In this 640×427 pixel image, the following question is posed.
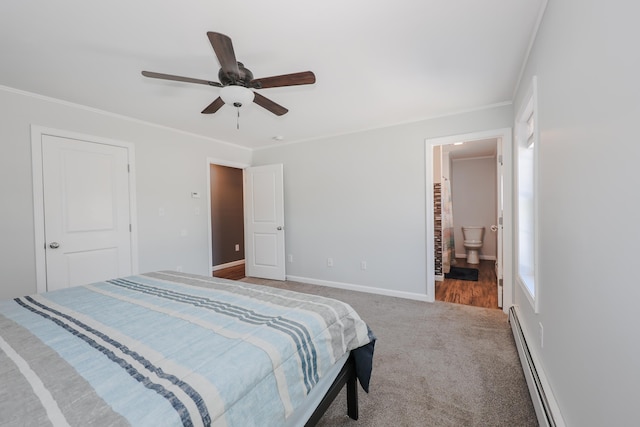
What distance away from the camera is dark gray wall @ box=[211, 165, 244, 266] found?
5.58m

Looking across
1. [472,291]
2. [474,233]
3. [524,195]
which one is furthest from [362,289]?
[474,233]

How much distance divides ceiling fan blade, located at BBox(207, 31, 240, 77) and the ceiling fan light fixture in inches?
3.3

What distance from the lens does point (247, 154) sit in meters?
4.84

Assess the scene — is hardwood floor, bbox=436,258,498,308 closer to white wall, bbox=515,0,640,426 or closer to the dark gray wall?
white wall, bbox=515,0,640,426

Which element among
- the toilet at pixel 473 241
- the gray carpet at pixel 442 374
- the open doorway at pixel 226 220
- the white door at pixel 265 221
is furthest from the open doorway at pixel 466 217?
the open doorway at pixel 226 220

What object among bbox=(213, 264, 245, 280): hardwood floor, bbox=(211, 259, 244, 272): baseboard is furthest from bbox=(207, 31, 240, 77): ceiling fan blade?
bbox=(211, 259, 244, 272): baseboard

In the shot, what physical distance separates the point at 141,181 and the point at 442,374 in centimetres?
371

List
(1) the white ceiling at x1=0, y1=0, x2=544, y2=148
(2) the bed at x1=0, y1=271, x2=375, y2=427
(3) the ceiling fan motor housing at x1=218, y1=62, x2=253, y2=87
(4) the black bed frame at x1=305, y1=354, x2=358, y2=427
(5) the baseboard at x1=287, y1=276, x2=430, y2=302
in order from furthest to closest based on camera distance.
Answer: (5) the baseboard at x1=287, y1=276, x2=430, y2=302 → (3) the ceiling fan motor housing at x1=218, y1=62, x2=253, y2=87 → (1) the white ceiling at x1=0, y1=0, x2=544, y2=148 → (4) the black bed frame at x1=305, y1=354, x2=358, y2=427 → (2) the bed at x1=0, y1=271, x2=375, y2=427

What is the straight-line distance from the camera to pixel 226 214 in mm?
5848

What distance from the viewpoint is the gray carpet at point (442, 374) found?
1561 millimetres

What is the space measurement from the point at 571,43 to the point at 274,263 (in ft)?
13.7

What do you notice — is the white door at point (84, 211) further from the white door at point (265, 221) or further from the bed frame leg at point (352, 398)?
the bed frame leg at point (352, 398)

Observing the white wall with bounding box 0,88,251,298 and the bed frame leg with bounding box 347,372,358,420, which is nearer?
the bed frame leg with bounding box 347,372,358,420

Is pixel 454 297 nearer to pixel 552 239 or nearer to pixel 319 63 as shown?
pixel 552 239
